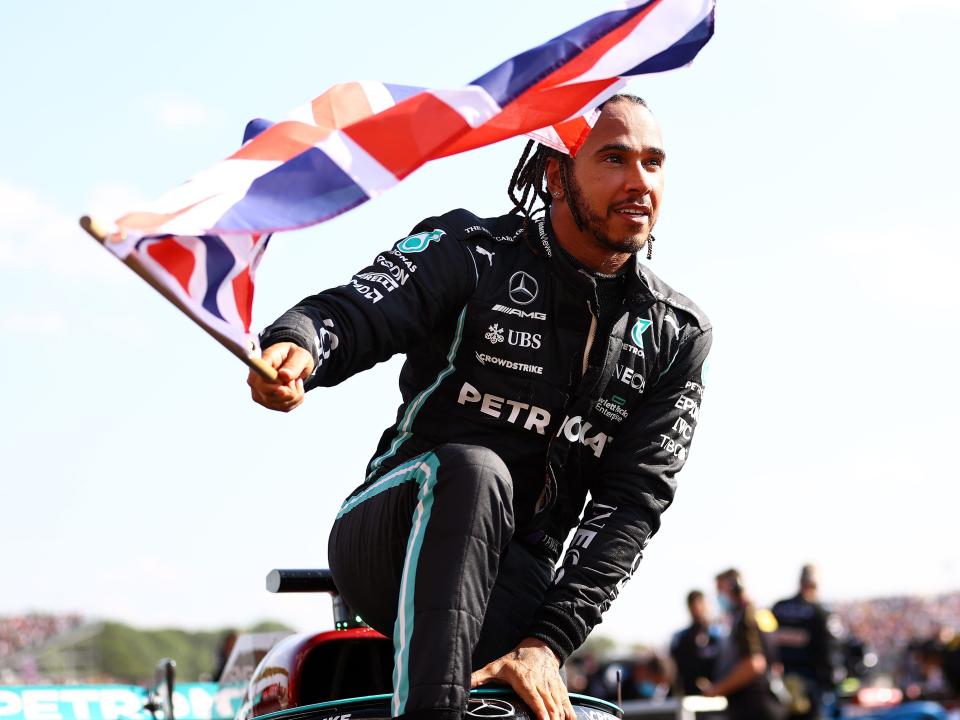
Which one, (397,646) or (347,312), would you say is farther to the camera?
(347,312)

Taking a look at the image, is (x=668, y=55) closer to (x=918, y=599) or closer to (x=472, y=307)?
(x=472, y=307)

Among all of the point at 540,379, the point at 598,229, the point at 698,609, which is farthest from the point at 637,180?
the point at 698,609

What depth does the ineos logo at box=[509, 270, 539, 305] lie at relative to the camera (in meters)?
3.58

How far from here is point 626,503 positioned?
3637 mm

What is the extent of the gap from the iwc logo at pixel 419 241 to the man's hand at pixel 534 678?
1018mm

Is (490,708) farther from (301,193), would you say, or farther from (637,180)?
(637,180)

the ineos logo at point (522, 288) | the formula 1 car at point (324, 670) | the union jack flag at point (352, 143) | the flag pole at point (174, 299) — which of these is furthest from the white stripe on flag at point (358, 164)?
the formula 1 car at point (324, 670)

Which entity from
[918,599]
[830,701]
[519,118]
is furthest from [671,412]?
[918,599]

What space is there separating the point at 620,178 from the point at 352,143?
0.84m

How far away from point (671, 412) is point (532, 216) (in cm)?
67

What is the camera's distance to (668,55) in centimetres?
384

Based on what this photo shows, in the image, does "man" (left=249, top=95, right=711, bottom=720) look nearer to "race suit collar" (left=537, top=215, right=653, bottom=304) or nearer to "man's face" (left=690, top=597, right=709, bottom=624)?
"race suit collar" (left=537, top=215, right=653, bottom=304)

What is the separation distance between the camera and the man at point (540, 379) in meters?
3.15

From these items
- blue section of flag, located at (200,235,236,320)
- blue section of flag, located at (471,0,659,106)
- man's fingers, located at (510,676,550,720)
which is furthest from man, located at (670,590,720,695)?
blue section of flag, located at (200,235,236,320)
